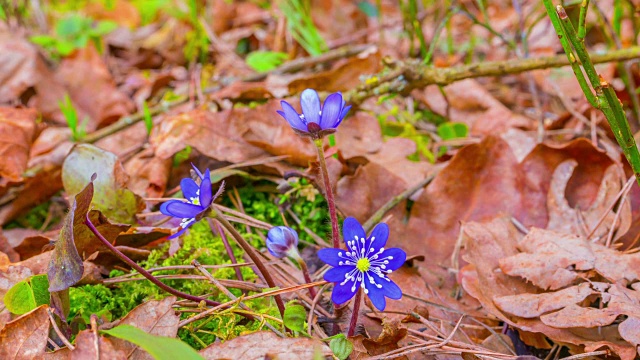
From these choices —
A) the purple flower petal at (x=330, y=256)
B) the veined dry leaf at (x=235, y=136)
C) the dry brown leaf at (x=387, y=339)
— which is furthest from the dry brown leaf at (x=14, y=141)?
the dry brown leaf at (x=387, y=339)

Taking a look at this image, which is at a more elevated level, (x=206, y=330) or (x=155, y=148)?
(x=155, y=148)

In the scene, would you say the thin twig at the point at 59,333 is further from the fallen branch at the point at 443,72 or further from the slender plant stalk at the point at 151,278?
the fallen branch at the point at 443,72

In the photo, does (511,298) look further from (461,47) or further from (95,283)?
(461,47)

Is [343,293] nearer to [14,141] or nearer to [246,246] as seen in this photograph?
[246,246]

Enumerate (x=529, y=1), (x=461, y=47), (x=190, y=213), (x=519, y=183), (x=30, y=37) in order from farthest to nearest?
(x=529, y=1), (x=461, y=47), (x=30, y=37), (x=519, y=183), (x=190, y=213)

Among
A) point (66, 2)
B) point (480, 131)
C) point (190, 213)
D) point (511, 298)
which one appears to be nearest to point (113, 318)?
point (190, 213)

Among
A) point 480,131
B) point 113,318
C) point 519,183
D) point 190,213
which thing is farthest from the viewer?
point 480,131

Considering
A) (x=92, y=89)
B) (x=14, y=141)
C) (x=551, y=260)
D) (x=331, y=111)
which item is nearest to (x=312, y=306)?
(x=331, y=111)
